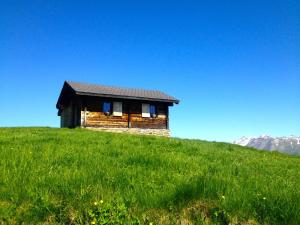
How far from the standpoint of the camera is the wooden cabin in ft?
110

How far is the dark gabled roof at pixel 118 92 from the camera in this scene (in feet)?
109

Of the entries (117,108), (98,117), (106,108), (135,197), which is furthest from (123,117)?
(135,197)

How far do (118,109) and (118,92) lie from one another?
6.53 feet

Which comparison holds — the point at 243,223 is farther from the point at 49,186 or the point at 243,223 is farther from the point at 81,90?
the point at 81,90

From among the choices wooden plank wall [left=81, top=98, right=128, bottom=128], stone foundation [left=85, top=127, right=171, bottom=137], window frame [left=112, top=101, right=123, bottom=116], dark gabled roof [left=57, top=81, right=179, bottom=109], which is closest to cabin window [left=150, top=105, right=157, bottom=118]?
dark gabled roof [left=57, top=81, right=179, bottom=109]

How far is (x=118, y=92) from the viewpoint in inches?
1411

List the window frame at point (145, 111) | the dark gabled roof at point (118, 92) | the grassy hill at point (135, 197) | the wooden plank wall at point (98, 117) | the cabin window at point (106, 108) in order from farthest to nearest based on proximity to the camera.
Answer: the window frame at point (145, 111) → the cabin window at point (106, 108) → the wooden plank wall at point (98, 117) → the dark gabled roof at point (118, 92) → the grassy hill at point (135, 197)

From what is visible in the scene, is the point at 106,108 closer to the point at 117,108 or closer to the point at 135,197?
the point at 117,108

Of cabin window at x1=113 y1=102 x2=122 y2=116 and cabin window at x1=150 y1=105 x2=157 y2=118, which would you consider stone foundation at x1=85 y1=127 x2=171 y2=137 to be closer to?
cabin window at x1=113 y1=102 x2=122 y2=116

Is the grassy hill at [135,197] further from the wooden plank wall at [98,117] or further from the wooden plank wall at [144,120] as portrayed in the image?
the wooden plank wall at [144,120]

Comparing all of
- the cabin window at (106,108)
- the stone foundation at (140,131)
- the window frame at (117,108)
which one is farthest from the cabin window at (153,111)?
the cabin window at (106,108)

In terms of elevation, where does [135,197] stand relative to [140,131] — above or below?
below

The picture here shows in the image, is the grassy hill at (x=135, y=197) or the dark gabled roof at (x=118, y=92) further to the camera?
the dark gabled roof at (x=118, y=92)

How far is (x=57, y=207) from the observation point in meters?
5.02
